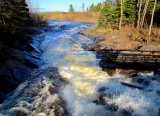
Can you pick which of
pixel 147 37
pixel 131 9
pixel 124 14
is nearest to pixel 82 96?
pixel 147 37

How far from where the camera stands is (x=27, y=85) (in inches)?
230

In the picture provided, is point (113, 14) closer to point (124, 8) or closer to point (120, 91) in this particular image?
point (124, 8)

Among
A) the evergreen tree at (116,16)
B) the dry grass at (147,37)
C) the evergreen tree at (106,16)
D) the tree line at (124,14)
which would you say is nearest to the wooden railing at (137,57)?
the dry grass at (147,37)

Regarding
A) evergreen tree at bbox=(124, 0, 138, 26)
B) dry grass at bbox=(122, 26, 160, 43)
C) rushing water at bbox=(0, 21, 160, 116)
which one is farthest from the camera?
evergreen tree at bbox=(124, 0, 138, 26)

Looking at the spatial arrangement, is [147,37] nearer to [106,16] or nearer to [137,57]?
[137,57]

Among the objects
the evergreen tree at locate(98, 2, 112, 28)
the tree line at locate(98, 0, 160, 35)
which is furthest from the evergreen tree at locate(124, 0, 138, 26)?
the evergreen tree at locate(98, 2, 112, 28)

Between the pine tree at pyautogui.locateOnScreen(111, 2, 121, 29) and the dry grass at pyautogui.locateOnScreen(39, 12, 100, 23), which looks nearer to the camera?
the pine tree at pyautogui.locateOnScreen(111, 2, 121, 29)

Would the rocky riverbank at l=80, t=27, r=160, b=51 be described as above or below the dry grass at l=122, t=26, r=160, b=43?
below

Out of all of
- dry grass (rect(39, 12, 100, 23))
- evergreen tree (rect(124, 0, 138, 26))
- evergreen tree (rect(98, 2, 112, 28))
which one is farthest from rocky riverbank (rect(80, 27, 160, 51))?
dry grass (rect(39, 12, 100, 23))

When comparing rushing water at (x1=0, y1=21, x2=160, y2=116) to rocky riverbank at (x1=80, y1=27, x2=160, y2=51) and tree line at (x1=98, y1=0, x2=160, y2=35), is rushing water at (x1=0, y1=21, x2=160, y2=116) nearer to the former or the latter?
rocky riverbank at (x1=80, y1=27, x2=160, y2=51)

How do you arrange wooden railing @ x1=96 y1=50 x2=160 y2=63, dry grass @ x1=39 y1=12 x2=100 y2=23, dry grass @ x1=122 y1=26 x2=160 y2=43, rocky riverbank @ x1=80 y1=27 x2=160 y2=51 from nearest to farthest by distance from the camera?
wooden railing @ x1=96 y1=50 x2=160 y2=63 < rocky riverbank @ x1=80 y1=27 x2=160 y2=51 < dry grass @ x1=122 y1=26 x2=160 y2=43 < dry grass @ x1=39 y1=12 x2=100 y2=23

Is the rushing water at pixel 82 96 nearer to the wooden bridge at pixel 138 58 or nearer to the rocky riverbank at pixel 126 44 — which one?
→ the wooden bridge at pixel 138 58

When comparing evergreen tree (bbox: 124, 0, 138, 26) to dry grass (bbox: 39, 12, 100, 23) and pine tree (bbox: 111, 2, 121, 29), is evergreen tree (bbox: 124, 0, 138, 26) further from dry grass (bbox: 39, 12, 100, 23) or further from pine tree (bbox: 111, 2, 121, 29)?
dry grass (bbox: 39, 12, 100, 23)

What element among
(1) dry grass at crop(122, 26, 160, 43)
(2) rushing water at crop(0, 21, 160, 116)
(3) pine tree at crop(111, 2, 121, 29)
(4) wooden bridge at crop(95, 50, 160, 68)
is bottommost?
(2) rushing water at crop(0, 21, 160, 116)
